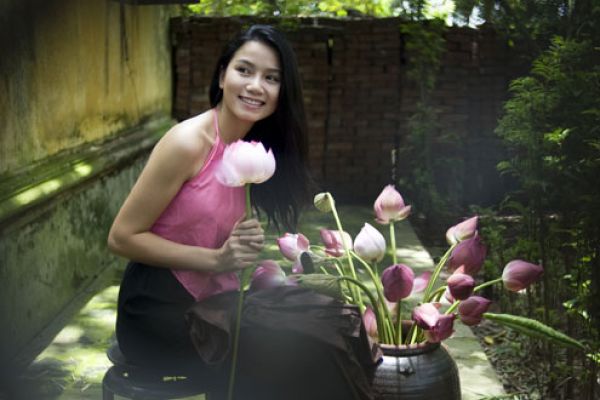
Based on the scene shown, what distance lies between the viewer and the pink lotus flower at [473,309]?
2.05m

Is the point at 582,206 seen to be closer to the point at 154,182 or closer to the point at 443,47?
the point at 154,182

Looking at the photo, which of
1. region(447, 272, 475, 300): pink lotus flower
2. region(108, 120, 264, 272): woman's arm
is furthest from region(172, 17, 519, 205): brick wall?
region(108, 120, 264, 272): woman's arm

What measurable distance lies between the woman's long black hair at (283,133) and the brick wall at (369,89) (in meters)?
5.76

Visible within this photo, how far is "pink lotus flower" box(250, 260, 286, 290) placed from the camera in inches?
82.4

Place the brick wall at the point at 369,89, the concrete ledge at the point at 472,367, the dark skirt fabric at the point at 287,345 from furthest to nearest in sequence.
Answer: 1. the brick wall at the point at 369,89
2. the concrete ledge at the point at 472,367
3. the dark skirt fabric at the point at 287,345

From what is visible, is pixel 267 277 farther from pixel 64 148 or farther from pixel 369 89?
pixel 369 89

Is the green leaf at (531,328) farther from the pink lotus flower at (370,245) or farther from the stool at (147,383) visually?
the stool at (147,383)

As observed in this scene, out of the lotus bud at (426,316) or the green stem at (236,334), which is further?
the lotus bud at (426,316)

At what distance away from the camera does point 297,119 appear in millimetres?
2309

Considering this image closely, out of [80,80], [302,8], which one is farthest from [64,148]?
[302,8]

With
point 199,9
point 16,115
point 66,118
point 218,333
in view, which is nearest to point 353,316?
point 218,333

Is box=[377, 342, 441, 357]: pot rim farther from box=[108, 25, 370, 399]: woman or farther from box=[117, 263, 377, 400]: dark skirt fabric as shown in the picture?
box=[108, 25, 370, 399]: woman

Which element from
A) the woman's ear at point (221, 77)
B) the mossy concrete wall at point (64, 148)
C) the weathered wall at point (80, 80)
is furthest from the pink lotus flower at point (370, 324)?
the mossy concrete wall at point (64, 148)

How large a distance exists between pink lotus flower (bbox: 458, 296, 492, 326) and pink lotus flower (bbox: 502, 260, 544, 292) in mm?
103
